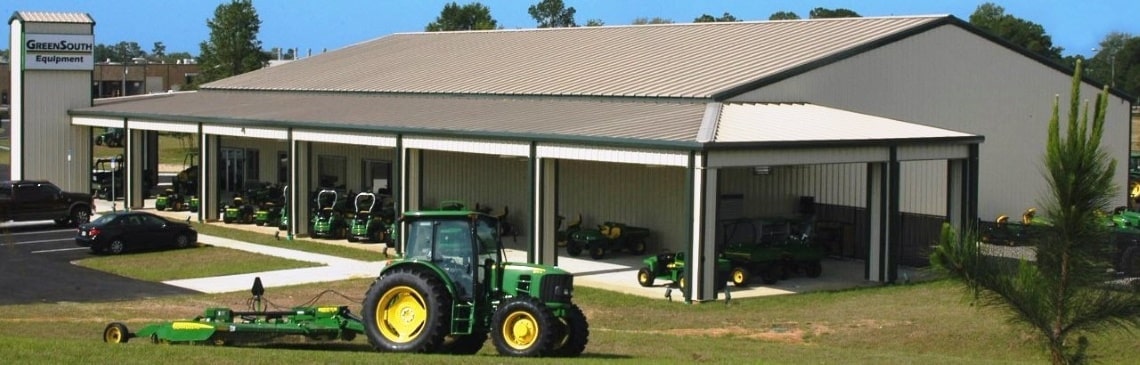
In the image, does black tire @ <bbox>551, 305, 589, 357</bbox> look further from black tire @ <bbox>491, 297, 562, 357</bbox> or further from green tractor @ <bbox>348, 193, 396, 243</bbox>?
green tractor @ <bbox>348, 193, 396, 243</bbox>

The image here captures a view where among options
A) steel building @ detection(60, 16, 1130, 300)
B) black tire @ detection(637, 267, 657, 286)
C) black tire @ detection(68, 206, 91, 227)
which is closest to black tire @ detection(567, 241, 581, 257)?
steel building @ detection(60, 16, 1130, 300)

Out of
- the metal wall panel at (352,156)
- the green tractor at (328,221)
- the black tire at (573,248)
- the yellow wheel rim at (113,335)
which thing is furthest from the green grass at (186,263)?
the yellow wheel rim at (113,335)

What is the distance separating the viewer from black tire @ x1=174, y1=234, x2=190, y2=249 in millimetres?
36156

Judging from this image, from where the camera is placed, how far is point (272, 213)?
41875mm

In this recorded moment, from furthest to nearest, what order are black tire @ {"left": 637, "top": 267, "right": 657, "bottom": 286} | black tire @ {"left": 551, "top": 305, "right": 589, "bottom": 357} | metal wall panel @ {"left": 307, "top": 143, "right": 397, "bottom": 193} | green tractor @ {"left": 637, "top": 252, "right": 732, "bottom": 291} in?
metal wall panel @ {"left": 307, "top": 143, "right": 397, "bottom": 193} → black tire @ {"left": 637, "top": 267, "right": 657, "bottom": 286} → green tractor @ {"left": 637, "top": 252, "right": 732, "bottom": 291} → black tire @ {"left": 551, "top": 305, "right": 589, "bottom": 357}

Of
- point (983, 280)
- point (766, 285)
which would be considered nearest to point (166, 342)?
point (983, 280)

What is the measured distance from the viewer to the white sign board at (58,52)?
48.0 m

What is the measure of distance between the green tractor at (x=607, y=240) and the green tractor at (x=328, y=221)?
710cm

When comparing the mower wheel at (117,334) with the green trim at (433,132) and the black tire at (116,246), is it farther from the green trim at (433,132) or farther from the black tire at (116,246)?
the black tire at (116,246)

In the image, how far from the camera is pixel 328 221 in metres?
38.3

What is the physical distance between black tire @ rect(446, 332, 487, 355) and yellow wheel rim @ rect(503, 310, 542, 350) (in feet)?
2.68

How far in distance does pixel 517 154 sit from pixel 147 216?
34.4 ft

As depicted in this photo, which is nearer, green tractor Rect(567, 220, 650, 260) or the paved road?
the paved road

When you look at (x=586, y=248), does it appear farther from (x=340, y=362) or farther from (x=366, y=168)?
(x=340, y=362)
